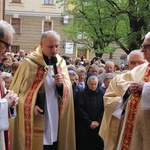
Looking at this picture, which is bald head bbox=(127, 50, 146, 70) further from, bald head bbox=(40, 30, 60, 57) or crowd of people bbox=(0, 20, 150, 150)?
bald head bbox=(40, 30, 60, 57)

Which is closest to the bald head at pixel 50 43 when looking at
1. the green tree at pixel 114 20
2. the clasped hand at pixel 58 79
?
the clasped hand at pixel 58 79

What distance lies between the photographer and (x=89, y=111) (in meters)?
5.31

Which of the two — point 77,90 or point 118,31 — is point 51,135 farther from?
point 118,31

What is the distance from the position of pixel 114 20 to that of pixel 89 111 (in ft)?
30.3

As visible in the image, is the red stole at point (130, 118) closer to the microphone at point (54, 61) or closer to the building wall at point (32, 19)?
the microphone at point (54, 61)

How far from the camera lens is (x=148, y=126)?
3.44 metres

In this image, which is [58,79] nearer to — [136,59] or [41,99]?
[41,99]

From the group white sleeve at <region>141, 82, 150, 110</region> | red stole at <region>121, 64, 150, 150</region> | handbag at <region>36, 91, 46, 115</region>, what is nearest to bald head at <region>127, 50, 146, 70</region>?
red stole at <region>121, 64, 150, 150</region>

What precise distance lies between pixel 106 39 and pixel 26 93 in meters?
10.3

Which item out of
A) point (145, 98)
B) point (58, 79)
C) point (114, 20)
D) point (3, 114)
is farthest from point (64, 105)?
point (114, 20)

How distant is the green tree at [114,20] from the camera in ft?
41.8

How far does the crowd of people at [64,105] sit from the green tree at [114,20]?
7.46m

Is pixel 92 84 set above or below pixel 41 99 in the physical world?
above

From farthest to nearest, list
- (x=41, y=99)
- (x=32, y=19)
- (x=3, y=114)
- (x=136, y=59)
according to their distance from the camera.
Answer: (x=32, y=19), (x=41, y=99), (x=136, y=59), (x=3, y=114)
